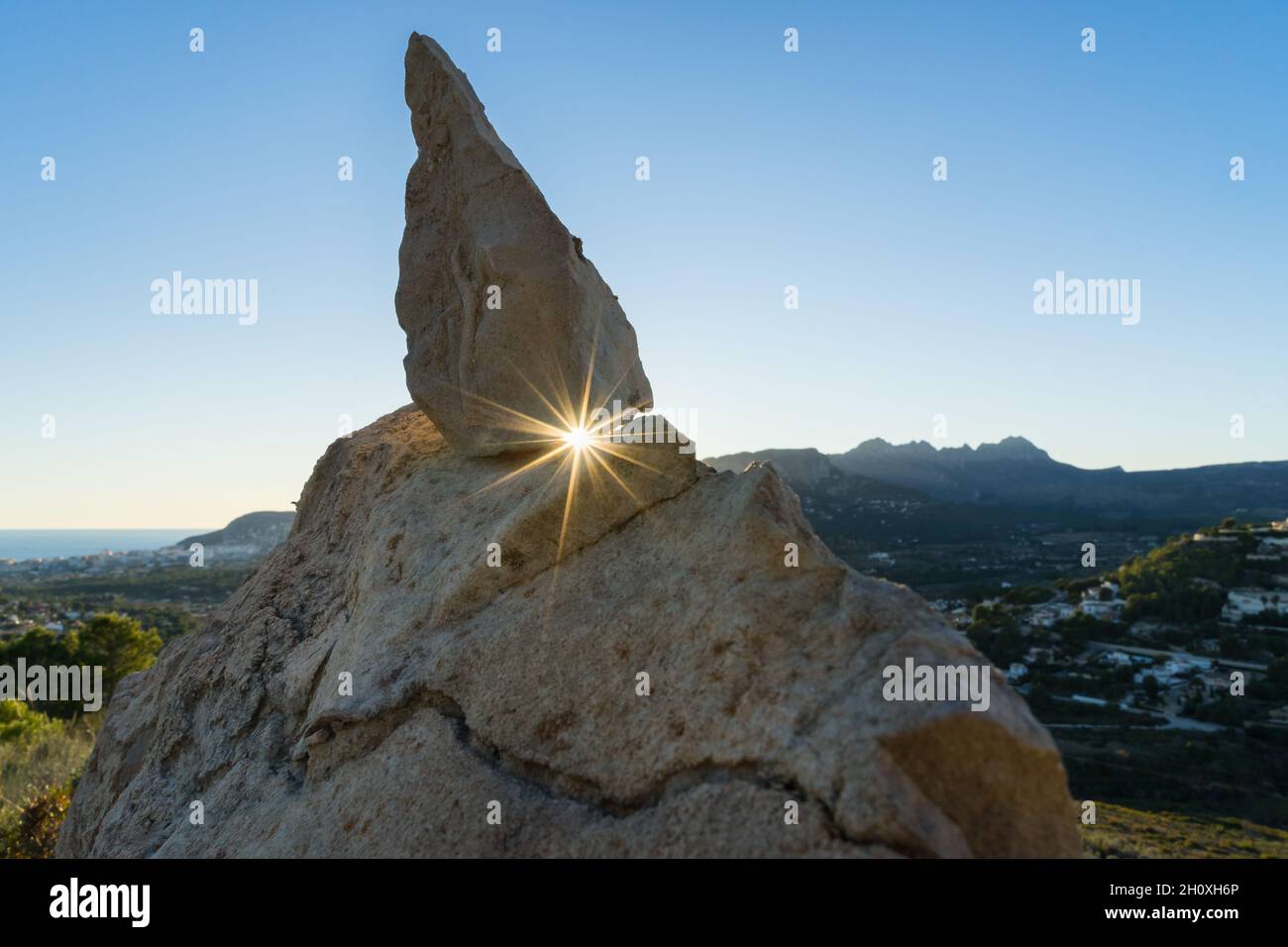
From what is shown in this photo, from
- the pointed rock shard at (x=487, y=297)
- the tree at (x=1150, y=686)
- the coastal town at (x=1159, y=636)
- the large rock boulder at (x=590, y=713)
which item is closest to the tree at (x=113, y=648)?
the large rock boulder at (x=590, y=713)

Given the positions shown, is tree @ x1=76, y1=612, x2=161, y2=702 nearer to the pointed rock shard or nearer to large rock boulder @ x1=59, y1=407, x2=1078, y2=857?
large rock boulder @ x1=59, y1=407, x2=1078, y2=857

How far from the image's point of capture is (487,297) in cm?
764

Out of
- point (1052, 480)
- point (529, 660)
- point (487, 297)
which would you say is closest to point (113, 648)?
point (487, 297)

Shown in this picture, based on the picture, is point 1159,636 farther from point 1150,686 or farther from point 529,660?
point 529,660

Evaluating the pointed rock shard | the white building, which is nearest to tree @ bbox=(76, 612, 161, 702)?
the pointed rock shard

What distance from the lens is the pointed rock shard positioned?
745 centimetres

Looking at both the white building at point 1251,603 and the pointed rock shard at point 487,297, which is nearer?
the pointed rock shard at point 487,297

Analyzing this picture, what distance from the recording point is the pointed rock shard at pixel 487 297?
7453 mm

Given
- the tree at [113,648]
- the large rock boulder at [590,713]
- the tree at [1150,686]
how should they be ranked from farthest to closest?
the tree at [1150,686] < the tree at [113,648] < the large rock boulder at [590,713]

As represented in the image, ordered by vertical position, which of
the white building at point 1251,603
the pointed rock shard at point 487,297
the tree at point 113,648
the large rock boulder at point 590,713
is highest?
the pointed rock shard at point 487,297

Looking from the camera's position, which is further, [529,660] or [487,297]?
[487,297]

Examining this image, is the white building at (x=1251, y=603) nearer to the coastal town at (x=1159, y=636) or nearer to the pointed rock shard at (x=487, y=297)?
the coastal town at (x=1159, y=636)

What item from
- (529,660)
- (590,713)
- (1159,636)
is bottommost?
(1159,636)

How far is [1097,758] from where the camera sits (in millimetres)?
26781
